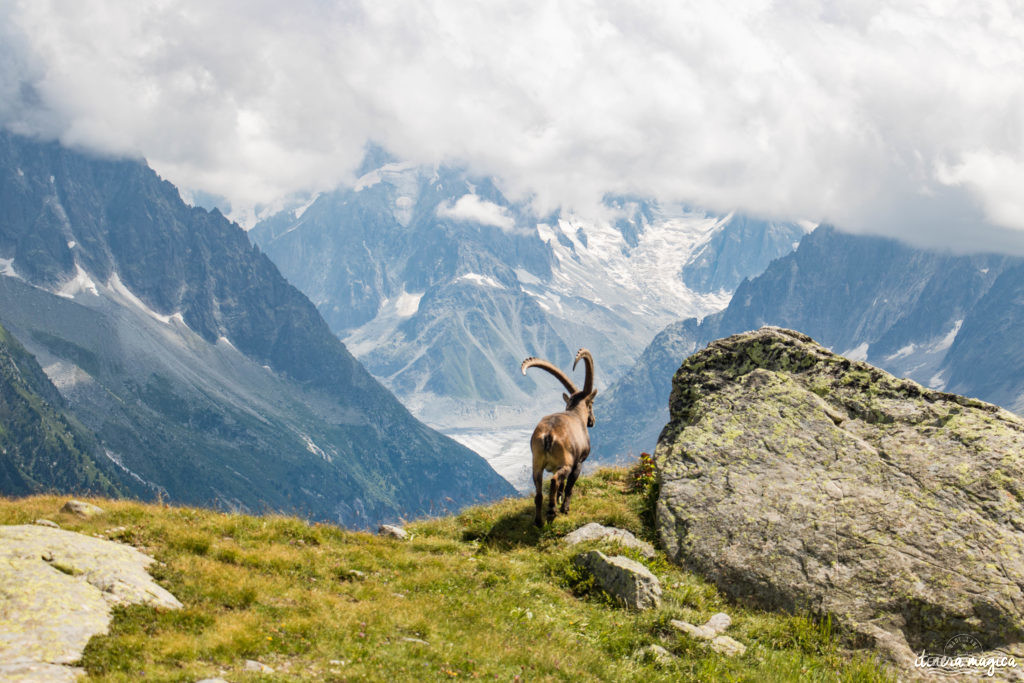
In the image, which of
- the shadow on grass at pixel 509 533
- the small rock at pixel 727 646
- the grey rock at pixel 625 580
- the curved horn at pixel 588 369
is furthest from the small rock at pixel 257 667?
the curved horn at pixel 588 369

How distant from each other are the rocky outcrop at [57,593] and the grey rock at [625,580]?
8.39 m

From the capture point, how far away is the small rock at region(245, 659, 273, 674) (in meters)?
10.7

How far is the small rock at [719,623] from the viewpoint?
14.4 meters

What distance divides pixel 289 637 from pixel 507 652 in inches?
144

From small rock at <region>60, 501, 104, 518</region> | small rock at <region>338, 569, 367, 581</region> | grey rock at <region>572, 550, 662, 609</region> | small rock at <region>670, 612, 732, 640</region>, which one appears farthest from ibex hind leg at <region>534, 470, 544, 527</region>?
small rock at <region>60, 501, 104, 518</region>

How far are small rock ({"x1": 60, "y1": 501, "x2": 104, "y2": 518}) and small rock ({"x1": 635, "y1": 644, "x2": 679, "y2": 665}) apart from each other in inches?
463

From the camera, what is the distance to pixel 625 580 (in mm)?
15211

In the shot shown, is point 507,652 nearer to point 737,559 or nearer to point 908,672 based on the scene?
point 737,559

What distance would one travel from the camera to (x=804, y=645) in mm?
14203

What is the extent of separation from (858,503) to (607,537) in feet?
19.0

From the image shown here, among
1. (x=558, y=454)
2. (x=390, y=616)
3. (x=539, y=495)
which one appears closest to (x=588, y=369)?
(x=558, y=454)

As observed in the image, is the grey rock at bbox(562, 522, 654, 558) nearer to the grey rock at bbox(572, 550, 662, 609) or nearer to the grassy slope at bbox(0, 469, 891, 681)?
the grassy slope at bbox(0, 469, 891, 681)

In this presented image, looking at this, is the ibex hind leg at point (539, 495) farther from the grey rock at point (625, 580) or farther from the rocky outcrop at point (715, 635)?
the rocky outcrop at point (715, 635)

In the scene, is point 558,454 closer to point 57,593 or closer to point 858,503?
point 858,503
